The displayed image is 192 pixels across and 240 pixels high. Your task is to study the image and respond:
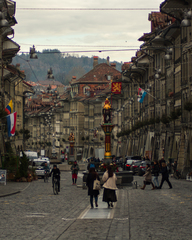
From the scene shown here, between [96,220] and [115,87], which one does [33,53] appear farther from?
[115,87]

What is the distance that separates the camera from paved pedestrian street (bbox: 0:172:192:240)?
13633 millimetres

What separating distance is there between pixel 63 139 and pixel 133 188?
111 m

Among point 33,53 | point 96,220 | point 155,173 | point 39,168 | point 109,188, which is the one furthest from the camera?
point 39,168

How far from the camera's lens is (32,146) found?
17875cm

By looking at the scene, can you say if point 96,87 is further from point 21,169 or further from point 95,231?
point 95,231

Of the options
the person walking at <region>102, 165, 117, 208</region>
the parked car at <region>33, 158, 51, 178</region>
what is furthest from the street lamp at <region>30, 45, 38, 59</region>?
the person walking at <region>102, 165, 117, 208</region>

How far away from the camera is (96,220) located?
55.2ft

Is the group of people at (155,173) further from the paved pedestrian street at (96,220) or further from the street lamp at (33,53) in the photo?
the street lamp at (33,53)

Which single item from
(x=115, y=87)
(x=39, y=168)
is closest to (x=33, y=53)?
(x=39, y=168)

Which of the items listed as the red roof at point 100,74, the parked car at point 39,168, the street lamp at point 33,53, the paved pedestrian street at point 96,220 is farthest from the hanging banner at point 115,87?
the paved pedestrian street at point 96,220

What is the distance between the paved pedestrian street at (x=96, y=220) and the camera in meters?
13.6

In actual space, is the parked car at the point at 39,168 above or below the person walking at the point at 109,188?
above

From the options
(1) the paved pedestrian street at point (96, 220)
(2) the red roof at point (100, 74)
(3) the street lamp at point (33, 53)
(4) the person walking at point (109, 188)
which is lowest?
(1) the paved pedestrian street at point (96, 220)

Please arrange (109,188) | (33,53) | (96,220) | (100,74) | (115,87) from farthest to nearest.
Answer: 1. (100,74)
2. (115,87)
3. (33,53)
4. (109,188)
5. (96,220)
